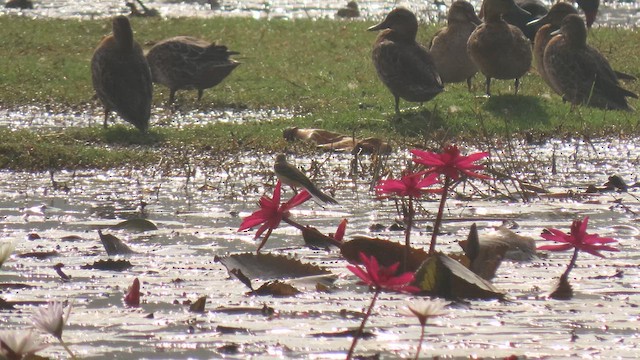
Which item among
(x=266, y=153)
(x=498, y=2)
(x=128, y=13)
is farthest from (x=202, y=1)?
(x=266, y=153)

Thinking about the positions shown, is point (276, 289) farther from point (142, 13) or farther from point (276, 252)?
point (142, 13)

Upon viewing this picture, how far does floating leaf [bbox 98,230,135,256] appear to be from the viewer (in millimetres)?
5621

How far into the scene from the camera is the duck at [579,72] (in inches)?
480

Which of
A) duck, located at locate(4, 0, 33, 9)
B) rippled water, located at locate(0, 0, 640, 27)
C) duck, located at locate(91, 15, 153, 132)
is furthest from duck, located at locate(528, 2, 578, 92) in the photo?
duck, located at locate(4, 0, 33, 9)

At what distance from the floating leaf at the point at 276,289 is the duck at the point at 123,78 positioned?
20.5 ft

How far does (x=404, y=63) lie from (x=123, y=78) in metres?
2.55

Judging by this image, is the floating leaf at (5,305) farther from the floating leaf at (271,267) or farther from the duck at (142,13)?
the duck at (142,13)

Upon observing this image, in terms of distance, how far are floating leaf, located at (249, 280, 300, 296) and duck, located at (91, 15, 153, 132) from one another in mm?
6259

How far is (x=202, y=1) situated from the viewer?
83.0 feet

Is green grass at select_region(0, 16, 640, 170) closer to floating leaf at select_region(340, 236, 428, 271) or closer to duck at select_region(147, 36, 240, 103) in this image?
duck at select_region(147, 36, 240, 103)

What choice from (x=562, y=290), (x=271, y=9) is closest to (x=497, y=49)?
(x=562, y=290)

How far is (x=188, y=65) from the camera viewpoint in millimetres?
13062

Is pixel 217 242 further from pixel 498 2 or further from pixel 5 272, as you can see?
pixel 498 2

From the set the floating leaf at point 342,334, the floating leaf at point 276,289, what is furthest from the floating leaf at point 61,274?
the floating leaf at point 342,334
